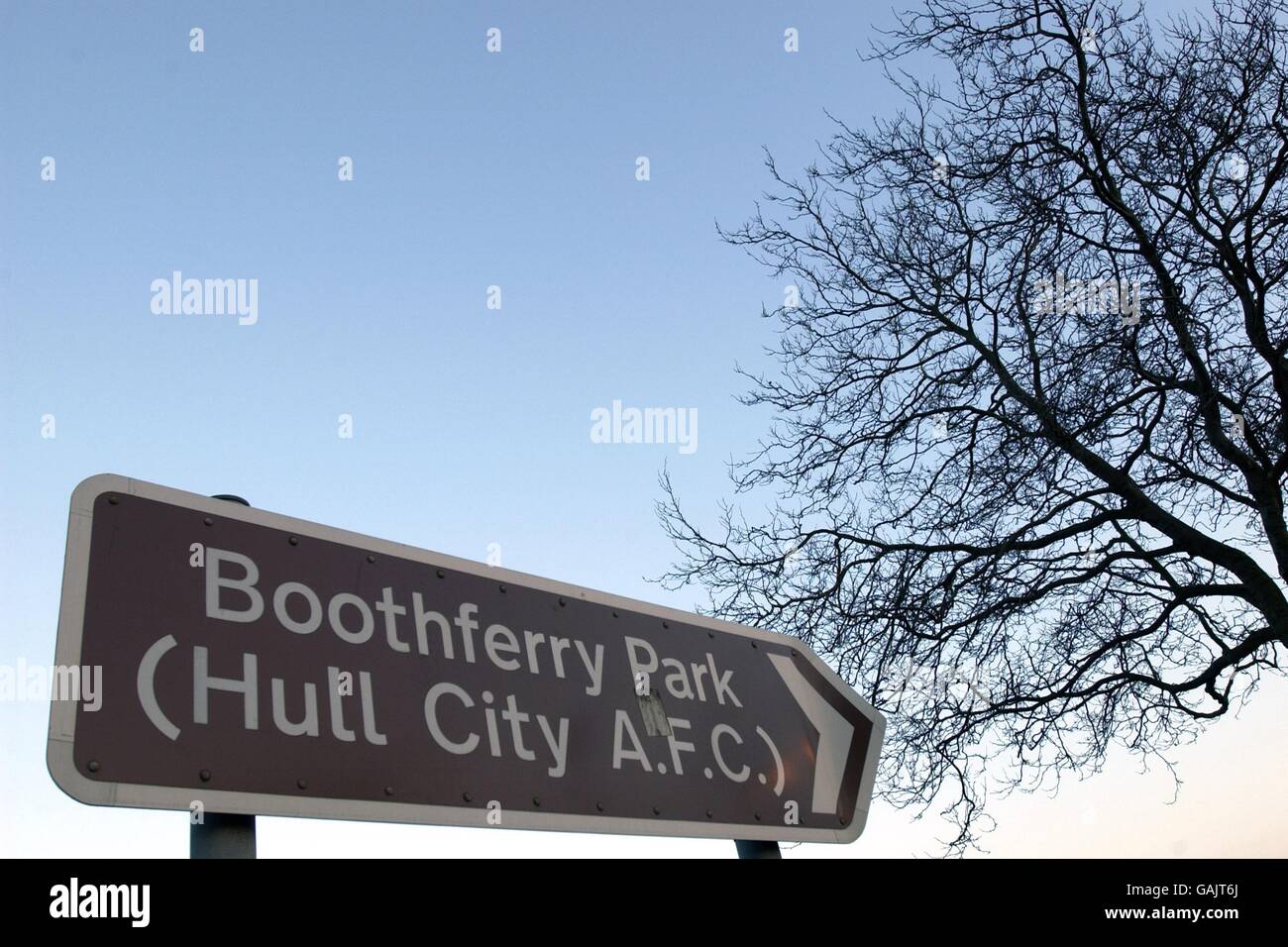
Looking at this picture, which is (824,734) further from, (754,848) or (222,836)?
(222,836)

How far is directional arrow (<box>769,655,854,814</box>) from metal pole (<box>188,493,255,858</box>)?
49.9 inches

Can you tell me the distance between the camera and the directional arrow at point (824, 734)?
2.40 m

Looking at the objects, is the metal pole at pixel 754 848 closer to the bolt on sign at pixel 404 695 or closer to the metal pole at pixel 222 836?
the bolt on sign at pixel 404 695

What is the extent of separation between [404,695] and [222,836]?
413 mm

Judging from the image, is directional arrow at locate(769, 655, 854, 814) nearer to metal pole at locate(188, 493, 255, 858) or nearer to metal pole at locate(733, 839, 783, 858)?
metal pole at locate(733, 839, 783, 858)

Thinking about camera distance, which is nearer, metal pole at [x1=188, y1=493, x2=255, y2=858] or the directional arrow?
metal pole at [x1=188, y1=493, x2=255, y2=858]

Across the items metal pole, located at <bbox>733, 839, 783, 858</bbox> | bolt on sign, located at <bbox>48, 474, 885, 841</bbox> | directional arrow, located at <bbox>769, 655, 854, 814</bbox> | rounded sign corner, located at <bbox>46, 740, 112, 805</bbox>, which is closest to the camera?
rounded sign corner, located at <bbox>46, 740, 112, 805</bbox>

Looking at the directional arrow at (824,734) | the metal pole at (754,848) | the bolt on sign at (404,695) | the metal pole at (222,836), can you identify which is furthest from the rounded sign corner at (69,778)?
the directional arrow at (824,734)

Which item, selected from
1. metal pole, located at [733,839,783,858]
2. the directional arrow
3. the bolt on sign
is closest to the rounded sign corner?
the bolt on sign

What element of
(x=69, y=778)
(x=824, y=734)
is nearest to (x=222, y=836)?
(x=69, y=778)

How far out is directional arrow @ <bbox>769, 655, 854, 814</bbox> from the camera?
2.40 metres

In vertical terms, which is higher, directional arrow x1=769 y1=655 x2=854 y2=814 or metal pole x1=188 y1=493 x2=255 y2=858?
directional arrow x1=769 y1=655 x2=854 y2=814

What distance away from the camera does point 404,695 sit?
1.83 metres
